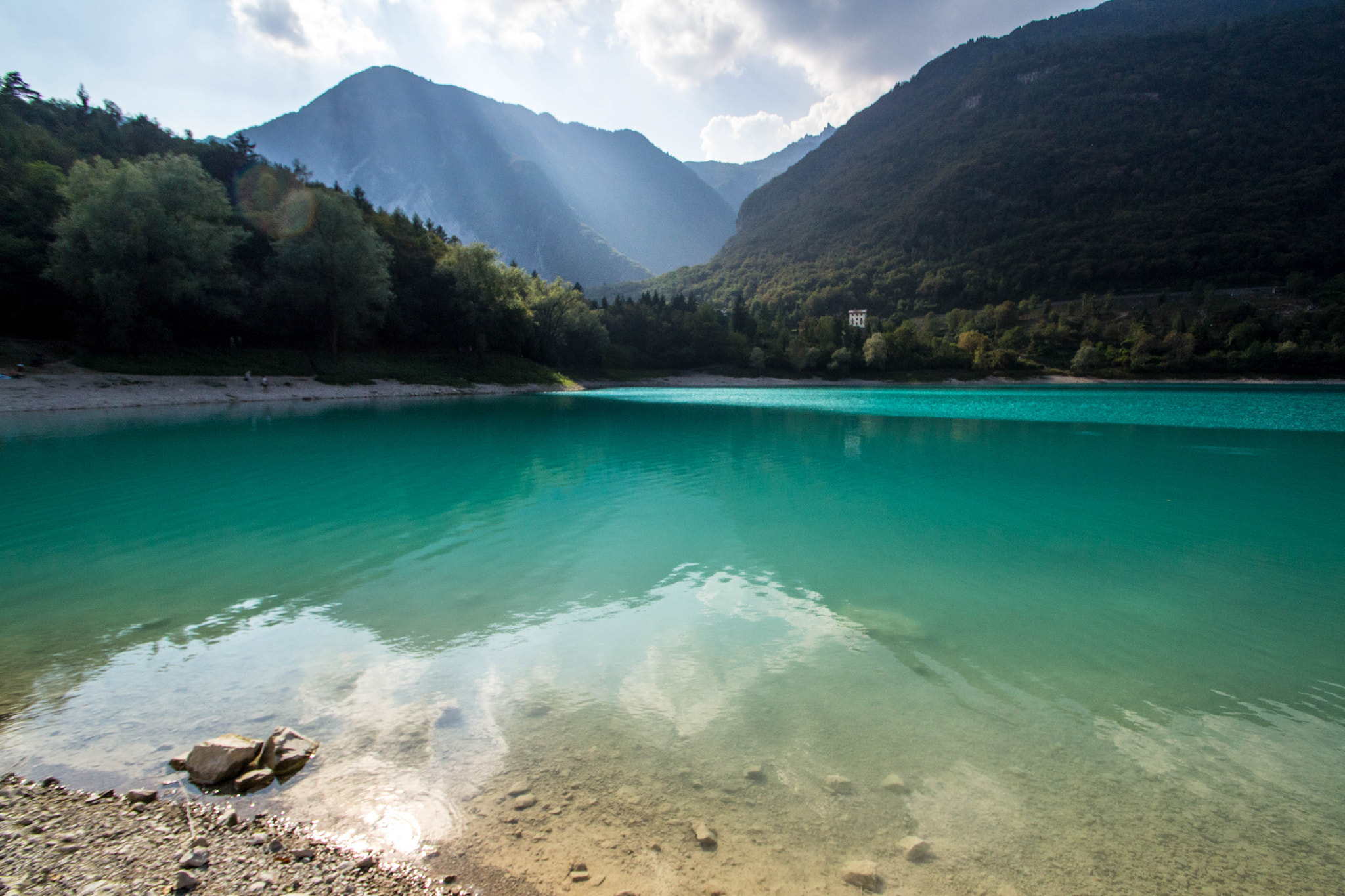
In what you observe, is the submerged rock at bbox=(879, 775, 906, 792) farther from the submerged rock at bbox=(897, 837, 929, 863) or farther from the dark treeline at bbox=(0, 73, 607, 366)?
the dark treeline at bbox=(0, 73, 607, 366)

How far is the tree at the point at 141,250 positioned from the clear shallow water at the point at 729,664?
115ft

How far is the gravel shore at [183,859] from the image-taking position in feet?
8.79

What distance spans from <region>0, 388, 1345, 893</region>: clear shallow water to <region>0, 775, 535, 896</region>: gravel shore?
260 mm

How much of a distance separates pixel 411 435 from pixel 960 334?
115 meters

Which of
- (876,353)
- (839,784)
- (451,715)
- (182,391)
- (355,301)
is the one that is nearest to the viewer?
(839,784)

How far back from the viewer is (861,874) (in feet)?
10.1

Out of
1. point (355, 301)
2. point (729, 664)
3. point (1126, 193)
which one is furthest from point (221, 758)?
point (1126, 193)

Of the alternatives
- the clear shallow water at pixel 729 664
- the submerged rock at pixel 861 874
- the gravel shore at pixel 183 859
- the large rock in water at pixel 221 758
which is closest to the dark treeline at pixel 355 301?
the clear shallow water at pixel 729 664

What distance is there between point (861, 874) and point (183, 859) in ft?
11.1

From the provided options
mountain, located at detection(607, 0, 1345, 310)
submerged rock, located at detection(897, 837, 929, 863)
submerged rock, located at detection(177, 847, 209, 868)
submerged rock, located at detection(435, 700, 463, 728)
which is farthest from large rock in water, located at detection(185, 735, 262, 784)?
mountain, located at detection(607, 0, 1345, 310)

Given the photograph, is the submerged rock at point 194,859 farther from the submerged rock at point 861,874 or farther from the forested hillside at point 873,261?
the forested hillside at point 873,261

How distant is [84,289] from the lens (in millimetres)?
38812

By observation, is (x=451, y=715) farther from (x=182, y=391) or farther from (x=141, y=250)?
(x=141, y=250)

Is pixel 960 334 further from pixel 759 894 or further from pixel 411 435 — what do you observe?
pixel 759 894
